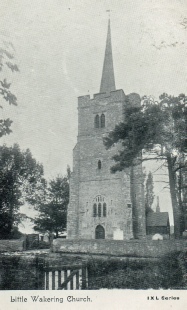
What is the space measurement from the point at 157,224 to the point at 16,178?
1767 centimetres

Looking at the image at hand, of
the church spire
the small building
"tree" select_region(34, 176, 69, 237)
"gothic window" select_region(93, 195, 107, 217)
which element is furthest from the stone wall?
the church spire

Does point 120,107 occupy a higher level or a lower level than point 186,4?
higher

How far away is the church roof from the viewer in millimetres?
34388

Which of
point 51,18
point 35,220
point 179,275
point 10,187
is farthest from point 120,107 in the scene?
point 179,275

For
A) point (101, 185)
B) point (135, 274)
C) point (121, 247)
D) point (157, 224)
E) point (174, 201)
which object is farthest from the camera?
point (157, 224)

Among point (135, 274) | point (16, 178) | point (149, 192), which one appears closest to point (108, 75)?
point (16, 178)

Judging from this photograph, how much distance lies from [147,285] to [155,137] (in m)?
8.11

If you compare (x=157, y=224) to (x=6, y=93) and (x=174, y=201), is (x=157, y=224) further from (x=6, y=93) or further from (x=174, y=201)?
(x=6, y=93)

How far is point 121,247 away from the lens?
16.4 metres

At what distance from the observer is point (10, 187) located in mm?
32844

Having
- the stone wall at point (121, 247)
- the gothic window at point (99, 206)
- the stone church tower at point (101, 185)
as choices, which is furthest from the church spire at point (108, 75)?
the stone wall at point (121, 247)
